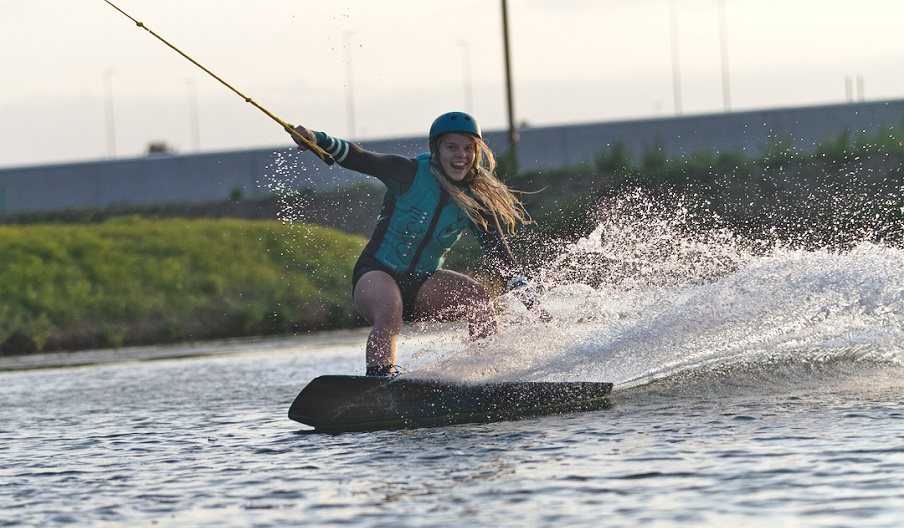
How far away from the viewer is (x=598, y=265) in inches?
484

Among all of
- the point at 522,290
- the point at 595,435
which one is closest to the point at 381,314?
the point at 522,290

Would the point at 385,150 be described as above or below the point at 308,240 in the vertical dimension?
above

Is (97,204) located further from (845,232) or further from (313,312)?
(845,232)

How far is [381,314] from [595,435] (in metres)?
1.80

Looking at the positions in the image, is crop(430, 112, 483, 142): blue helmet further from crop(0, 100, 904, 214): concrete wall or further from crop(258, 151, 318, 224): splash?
crop(0, 100, 904, 214): concrete wall

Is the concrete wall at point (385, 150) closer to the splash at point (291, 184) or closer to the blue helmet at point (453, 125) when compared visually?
the splash at point (291, 184)

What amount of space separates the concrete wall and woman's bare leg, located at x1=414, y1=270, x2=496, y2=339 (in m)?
28.5

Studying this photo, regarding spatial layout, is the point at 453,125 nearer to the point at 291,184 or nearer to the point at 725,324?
the point at 725,324

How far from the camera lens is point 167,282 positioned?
2681 cm

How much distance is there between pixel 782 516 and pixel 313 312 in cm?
1908

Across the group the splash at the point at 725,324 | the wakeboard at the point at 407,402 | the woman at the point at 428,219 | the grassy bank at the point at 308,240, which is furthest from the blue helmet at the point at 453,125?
the grassy bank at the point at 308,240

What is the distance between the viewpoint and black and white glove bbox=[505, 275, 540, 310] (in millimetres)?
10070

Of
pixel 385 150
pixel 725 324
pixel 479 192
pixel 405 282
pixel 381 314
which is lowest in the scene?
pixel 725 324

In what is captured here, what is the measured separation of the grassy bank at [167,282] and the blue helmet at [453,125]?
560 inches
